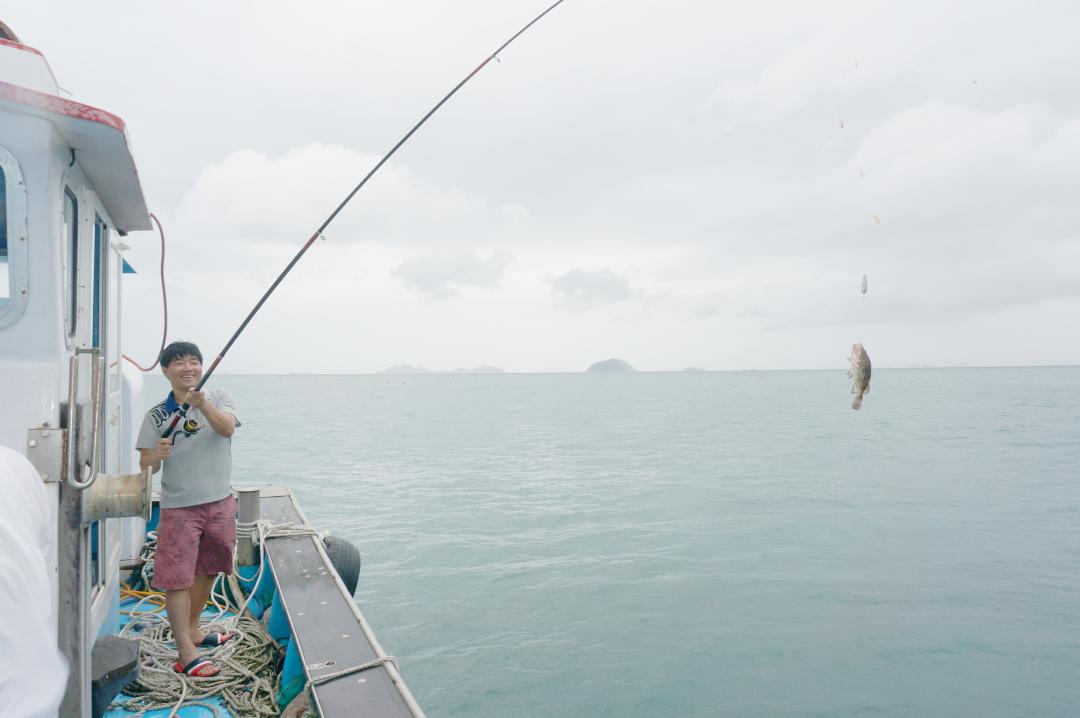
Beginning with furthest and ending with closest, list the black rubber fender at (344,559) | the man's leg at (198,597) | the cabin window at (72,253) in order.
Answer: the black rubber fender at (344,559) → the man's leg at (198,597) → the cabin window at (72,253)

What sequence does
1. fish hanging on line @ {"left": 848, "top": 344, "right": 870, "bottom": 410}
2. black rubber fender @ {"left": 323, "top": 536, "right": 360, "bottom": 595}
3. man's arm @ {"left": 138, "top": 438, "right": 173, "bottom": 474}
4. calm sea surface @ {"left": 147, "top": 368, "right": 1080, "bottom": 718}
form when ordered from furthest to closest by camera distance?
calm sea surface @ {"left": 147, "top": 368, "right": 1080, "bottom": 718}
fish hanging on line @ {"left": 848, "top": 344, "right": 870, "bottom": 410}
black rubber fender @ {"left": 323, "top": 536, "right": 360, "bottom": 595}
man's arm @ {"left": 138, "top": 438, "right": 173, "bottom": 474}

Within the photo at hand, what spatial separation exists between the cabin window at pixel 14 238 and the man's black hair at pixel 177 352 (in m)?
1.61

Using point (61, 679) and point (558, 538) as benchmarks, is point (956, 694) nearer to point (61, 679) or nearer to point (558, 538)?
Result: point (558, 538)

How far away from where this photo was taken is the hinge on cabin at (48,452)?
236 centimetres

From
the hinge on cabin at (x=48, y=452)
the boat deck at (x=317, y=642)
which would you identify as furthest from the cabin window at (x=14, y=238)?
the boat deck at (x=317, y=642)

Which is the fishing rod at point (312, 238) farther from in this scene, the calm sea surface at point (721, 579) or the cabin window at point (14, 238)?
the calm sea surface at point (721, 579)

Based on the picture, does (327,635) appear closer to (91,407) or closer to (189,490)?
(189,490)

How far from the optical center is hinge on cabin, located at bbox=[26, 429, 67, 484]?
7.73 ft

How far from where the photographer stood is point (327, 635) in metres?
3.93

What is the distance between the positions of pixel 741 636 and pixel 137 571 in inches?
273

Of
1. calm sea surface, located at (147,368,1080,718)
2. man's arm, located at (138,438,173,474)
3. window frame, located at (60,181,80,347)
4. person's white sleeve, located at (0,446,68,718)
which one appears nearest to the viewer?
person's white sleeve, located at (0,446,68,718)

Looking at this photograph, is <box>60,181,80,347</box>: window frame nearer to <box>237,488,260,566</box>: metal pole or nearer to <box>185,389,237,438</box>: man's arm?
<box>185,389,237,438</box>: man's arm

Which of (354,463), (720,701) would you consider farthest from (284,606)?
(354,463)

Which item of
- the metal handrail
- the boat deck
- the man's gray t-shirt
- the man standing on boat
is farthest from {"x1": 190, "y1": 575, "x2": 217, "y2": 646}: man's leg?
the metal handrail
